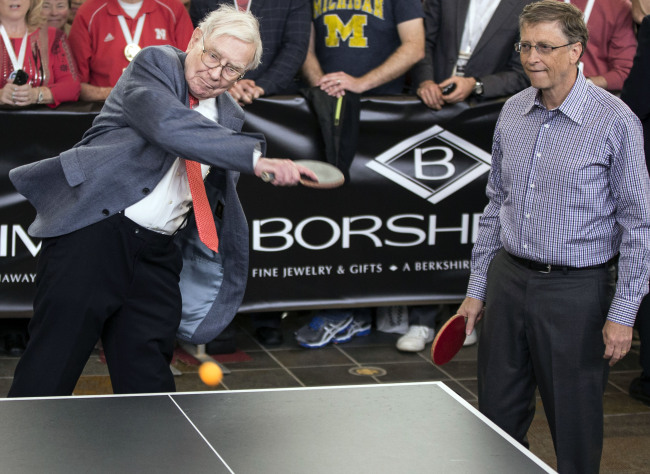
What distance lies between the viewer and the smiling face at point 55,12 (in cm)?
630

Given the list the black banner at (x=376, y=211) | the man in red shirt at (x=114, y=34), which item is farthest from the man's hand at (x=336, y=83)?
the man in red shirt at (x=114, y=34)

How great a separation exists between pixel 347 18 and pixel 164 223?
301 centimetres

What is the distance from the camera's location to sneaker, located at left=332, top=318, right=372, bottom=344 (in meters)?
6.25

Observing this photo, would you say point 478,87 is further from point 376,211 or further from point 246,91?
point 246,91

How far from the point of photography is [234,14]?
10.7 feet

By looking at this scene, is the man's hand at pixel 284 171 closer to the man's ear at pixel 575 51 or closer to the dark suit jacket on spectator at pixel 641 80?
the man's ear at pixel 575 51

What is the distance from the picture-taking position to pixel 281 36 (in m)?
6.09

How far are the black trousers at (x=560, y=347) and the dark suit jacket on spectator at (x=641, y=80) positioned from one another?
1.48m

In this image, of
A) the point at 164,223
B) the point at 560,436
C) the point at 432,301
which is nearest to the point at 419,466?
the point at 560,436

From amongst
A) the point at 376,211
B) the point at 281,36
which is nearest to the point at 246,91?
the point at 281,36

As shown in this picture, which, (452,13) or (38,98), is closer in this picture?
(38,98)

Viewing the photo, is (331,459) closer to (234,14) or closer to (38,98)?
(234,14)

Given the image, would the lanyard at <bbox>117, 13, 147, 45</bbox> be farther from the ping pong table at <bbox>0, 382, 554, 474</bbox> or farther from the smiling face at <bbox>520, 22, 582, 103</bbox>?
the ping pong table at <bbox>0, 382, 554, 474</bbox>

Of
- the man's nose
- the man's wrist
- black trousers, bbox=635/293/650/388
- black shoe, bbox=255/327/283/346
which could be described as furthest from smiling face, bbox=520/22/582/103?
black shoe, bbox=255/327/283/346
